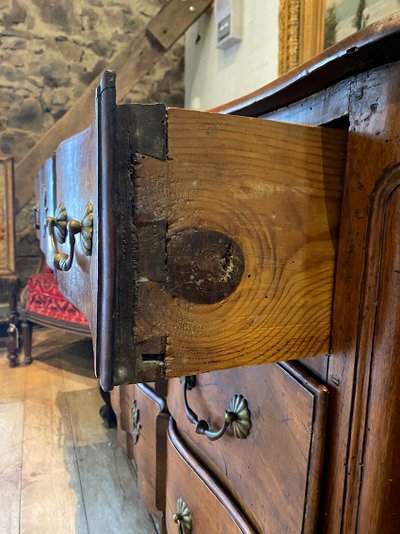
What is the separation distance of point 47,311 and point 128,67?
4.76ft

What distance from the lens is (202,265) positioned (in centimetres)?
39

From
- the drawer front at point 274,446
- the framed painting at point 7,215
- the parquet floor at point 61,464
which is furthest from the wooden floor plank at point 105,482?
the framed painting at point 7,215

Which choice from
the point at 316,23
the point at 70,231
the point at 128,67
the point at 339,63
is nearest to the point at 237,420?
the point at 70,231

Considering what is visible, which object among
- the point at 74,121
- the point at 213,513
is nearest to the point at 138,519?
the point at 213,513

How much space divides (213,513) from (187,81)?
8.87ft

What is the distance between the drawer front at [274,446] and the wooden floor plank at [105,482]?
59 centimetres

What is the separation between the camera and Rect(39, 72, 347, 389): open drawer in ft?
1.19

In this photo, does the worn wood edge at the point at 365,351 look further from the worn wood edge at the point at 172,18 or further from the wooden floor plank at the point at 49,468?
the worn wood edge at the point at 172,18

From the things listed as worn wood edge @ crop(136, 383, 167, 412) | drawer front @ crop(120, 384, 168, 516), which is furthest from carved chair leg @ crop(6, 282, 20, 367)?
worn wood edge @ crop(136, 383, 167, 412)

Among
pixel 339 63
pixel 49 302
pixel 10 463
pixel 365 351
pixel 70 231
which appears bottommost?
pixel 10 463

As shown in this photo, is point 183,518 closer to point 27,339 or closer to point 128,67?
point 27,339

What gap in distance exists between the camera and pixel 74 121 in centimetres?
242

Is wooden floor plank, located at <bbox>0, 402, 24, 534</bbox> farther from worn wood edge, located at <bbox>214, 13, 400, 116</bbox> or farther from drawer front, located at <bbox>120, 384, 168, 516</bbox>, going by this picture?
worn wood edge, located at <bbox>214, 13, 400, 116</bbox>

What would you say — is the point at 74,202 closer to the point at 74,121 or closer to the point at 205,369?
the point at 205,369
